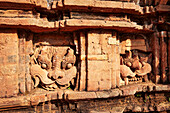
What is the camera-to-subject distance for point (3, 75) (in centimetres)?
337

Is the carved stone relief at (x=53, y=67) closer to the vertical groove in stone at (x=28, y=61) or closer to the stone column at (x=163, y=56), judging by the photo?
the vertical groove in stone at (x=28, y=61)

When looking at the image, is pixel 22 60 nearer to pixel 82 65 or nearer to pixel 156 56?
pixel 82 65

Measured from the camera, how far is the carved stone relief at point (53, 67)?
12.6 ft

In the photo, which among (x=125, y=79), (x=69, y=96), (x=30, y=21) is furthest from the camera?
(x=125, y=79)

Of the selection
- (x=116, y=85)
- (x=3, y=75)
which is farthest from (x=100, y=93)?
(x=3, y=75)

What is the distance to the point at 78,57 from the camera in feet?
13.7

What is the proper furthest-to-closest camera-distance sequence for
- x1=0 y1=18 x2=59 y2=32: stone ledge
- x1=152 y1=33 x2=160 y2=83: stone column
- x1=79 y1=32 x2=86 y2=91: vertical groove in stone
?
x1=152 y1=33 x2=160 y2=83: stone column < x1=79 y1=32 x2=86 y2=91: vertical groove in stone < x1=0 y1=18 x2=59 y2=32: stone ledge

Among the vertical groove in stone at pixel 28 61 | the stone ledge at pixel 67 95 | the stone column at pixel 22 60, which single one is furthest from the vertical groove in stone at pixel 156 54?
the stone column at pixel 22 60

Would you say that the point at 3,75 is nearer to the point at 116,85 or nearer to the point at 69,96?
the point at 69,96

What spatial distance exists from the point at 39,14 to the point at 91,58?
6.99 ft

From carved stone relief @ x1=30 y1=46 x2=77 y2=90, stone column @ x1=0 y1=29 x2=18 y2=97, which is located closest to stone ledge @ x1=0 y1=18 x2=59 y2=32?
stone column @ x1=0 y1=29 x2=18 y2=97

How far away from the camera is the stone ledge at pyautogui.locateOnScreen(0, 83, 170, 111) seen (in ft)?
10.7

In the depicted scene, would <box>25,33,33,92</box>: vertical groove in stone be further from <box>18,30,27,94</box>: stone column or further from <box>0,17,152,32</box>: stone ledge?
<box>0,17,152,32</box>: stone ledge

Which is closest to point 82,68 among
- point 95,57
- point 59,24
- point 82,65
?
point 82,65
